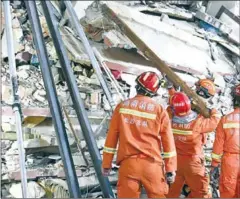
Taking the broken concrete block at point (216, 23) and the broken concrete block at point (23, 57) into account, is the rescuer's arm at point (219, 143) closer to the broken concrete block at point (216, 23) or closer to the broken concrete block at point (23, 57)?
the broken concrete block at point (23, 57)

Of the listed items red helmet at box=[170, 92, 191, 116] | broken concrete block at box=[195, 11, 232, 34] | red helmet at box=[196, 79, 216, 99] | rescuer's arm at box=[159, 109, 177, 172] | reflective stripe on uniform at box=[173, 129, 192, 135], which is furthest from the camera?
broken concrete block at box=[195, 11, 232, 34]

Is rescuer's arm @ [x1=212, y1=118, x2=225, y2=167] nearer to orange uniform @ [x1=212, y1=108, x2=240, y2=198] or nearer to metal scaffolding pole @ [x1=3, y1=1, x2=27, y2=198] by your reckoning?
orange uniform @ [x1=212, y1=108, x2=240, y2=198]

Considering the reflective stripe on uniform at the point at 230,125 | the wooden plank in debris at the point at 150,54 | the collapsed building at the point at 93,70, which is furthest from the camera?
the collapsed building at the point at 93,70

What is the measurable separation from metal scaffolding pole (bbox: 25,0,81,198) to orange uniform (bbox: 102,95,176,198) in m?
0.76

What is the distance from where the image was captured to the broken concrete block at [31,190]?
6.44 meters

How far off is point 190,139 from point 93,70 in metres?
2.51

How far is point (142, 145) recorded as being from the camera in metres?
5.23

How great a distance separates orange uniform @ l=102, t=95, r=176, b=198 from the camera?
521 centimetres

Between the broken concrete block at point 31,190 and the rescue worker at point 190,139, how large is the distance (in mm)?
1928

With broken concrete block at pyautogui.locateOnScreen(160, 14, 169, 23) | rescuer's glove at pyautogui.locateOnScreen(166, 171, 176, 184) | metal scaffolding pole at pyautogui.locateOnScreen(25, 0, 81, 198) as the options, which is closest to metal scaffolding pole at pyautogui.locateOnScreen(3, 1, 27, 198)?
metal scaffolding pole at pyautogui.locateOnScreen(25, 0, 81, 198)

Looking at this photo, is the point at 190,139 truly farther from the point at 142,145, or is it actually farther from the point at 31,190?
the point at 31,190

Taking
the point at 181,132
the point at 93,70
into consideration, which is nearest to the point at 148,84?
the point at 181,132

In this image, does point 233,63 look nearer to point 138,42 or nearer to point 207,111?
point 138,42

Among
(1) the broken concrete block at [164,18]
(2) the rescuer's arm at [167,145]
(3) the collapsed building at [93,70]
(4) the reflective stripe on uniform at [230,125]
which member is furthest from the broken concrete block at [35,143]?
(1) the broken concrete block at [164,18]
